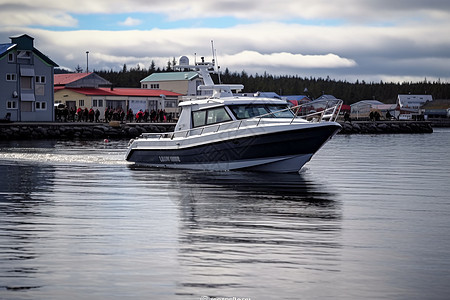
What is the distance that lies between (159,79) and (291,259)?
319 feet

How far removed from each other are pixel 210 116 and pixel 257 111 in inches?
65.2

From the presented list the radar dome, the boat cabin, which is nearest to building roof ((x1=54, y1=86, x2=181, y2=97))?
the radar dome

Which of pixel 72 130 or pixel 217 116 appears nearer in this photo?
pixel 217 116

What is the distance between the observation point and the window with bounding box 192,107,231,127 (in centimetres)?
2434

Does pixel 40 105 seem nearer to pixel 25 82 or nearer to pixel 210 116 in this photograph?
pixel 25 82

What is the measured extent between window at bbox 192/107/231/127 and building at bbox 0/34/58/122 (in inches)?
1803

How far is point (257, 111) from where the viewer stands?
24469 millimetres

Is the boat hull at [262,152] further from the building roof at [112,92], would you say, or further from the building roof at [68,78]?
the building roof at [68,78]

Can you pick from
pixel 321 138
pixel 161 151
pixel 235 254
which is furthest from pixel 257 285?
pixel 161 151

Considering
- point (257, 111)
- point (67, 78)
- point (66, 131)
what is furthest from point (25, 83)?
point (257, 111)

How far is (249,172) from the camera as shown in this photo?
24.7m

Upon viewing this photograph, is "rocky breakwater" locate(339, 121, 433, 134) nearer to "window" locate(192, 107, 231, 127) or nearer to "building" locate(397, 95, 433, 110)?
"window" locate(192, 107, 231, 127)

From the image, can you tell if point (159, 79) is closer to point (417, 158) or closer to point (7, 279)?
point (417, 158)

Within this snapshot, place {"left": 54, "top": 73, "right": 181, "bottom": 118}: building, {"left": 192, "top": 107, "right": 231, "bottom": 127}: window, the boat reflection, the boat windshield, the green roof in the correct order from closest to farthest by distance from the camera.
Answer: the boat reflection → the boat windshield → {"left": 192, "top": 107, "right": 231, "bottom": 127}: window → {"left": 54, "top": 73, "right": 181, "bottom": 118}: building → the green roof
